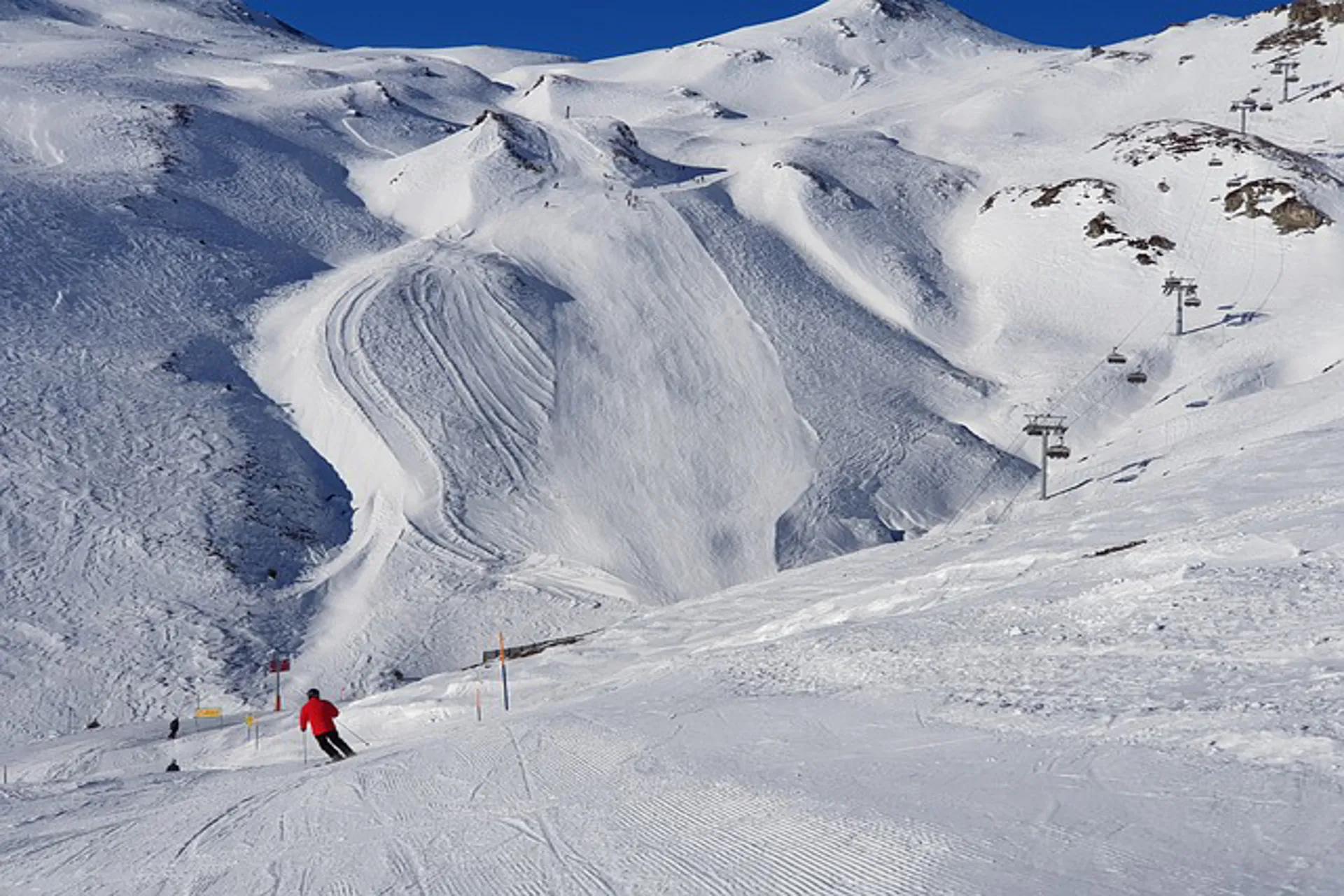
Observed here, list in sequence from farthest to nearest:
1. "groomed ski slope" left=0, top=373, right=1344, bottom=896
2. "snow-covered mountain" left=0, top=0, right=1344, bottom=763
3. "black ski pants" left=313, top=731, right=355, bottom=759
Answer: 1. "snow-covered mountain" left=0, top=0, right=1344, bottom=763
2. "black ski pants" left=313, top=731, right=355, bottom=759
3. "groomed ski slope" left=0, top=373, right=1344, bottom=896

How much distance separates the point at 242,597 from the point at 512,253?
2194 cm

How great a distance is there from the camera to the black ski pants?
12820 mm

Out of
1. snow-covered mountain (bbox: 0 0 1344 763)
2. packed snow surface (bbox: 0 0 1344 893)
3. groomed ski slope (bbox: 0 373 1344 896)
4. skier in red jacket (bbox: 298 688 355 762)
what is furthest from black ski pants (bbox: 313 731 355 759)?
snow-covered mountain (bbox: 0 0 1344 763)

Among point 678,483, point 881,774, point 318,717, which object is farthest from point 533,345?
point 881,774

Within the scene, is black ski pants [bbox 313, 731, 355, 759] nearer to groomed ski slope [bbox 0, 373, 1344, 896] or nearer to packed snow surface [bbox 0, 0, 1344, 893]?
packed snow surface [bbox 0, 0, 1344, 893]

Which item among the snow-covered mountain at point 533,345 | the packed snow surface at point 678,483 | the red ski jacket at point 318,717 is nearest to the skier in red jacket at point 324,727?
the red ski jacket at point 318,717

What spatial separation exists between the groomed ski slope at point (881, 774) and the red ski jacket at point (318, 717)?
56 centimetres

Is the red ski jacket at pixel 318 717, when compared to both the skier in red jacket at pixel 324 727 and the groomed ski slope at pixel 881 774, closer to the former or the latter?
the skier in red jacket at pixel 324 727

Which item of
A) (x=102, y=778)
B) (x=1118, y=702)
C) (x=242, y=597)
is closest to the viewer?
(x=1118, y=702)

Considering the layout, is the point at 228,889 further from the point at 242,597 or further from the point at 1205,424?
the point at 1205,424

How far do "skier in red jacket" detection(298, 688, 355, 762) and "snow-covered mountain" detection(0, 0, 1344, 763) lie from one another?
41.3ft

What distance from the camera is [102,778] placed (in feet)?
46.1

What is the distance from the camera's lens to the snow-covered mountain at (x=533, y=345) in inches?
1110

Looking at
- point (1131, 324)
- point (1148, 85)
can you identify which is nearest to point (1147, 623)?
point (1131, 324)
